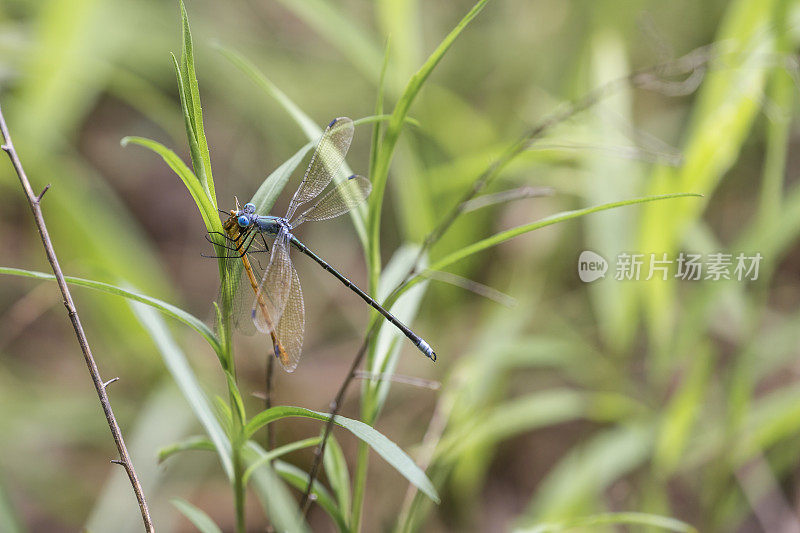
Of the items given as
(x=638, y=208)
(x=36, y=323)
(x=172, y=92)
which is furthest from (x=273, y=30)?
(x=638, y=208)

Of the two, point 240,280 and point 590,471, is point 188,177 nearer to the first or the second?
point 240,280

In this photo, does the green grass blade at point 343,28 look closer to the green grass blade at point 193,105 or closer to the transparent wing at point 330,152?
the transparent wing at point 330,152

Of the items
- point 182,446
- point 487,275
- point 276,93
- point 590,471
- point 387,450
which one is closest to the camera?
point 387,450

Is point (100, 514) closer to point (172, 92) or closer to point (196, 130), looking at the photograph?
point (196, 130)

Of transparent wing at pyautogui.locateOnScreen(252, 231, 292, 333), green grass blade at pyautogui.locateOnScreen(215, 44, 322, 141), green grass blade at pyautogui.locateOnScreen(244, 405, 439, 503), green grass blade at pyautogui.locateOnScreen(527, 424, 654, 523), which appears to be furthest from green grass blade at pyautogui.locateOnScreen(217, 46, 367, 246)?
green grass blade at pyautogui.locateOnScreen(527, 424, 654, 523)

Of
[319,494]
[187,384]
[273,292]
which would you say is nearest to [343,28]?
[273,292]
